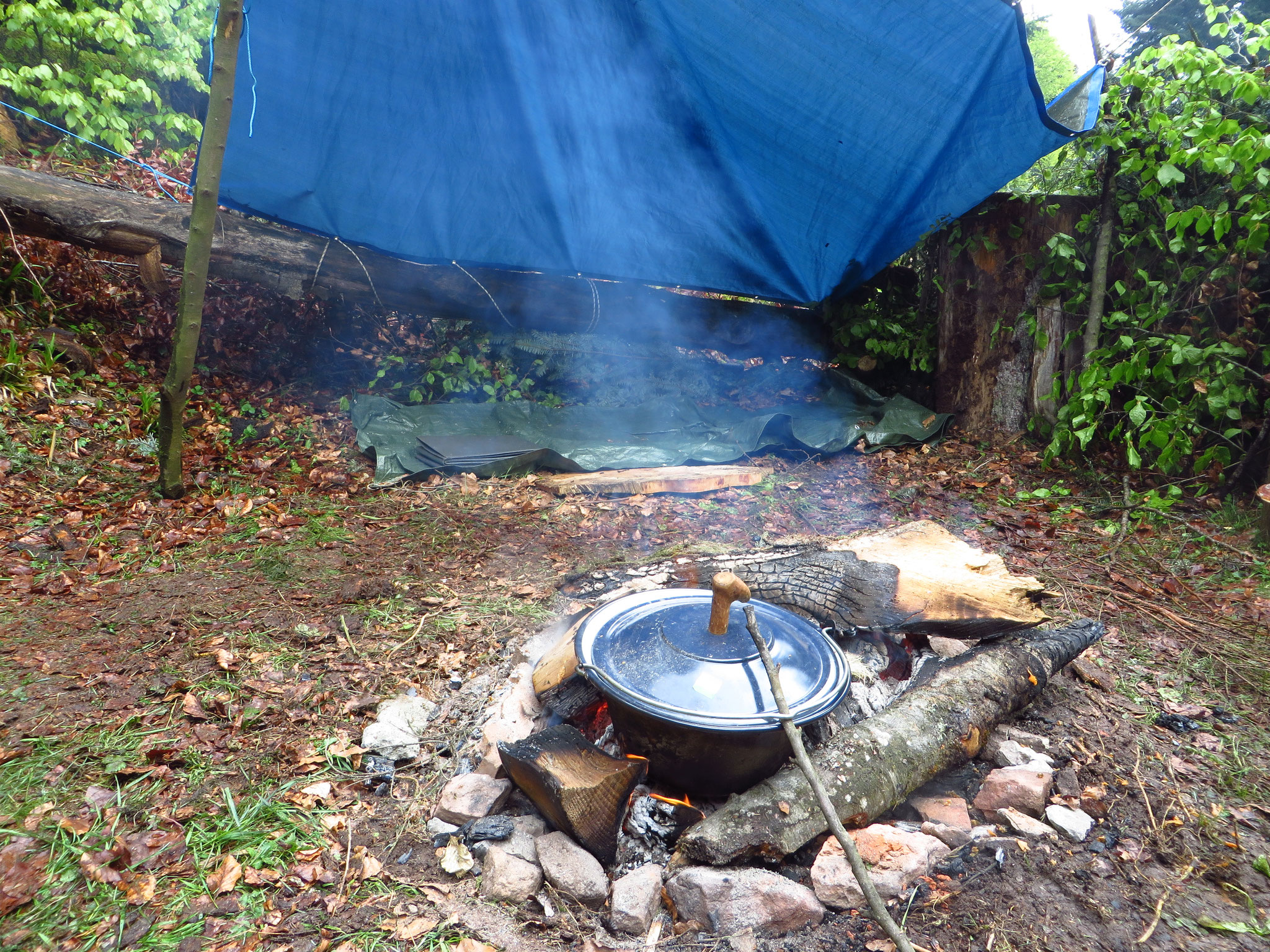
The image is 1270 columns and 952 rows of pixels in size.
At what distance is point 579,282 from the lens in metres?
6.18

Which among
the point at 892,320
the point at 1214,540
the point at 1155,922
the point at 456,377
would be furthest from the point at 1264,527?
the point at 456,377

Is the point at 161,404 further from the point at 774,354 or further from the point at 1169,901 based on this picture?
the point at 774,354

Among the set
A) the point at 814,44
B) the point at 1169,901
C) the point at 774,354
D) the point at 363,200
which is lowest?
the point at 1169,901

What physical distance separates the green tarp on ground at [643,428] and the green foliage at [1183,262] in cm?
145

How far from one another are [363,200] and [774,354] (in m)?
4.09

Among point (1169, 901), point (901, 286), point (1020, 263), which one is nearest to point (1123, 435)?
point (1020, 263)

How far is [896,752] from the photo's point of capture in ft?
6.57

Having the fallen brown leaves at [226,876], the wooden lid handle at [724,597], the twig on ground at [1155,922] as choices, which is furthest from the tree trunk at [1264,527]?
the fallen brown leaves at [226,876]

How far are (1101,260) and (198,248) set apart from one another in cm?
591

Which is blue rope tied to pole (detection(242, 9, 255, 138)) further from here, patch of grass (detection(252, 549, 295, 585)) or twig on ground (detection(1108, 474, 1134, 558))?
twig on ground (detection(1108, 474, 1134, 558))

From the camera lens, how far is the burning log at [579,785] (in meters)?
1.75

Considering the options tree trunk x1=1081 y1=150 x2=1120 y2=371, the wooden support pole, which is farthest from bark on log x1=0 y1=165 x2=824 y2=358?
tree trunk x1=1081 y1=150 x2=1120 y2=371

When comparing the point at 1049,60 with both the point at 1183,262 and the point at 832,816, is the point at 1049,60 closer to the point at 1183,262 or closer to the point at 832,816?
the point at 1183,262

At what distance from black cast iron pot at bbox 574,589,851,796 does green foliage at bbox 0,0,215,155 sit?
771 centimetres
